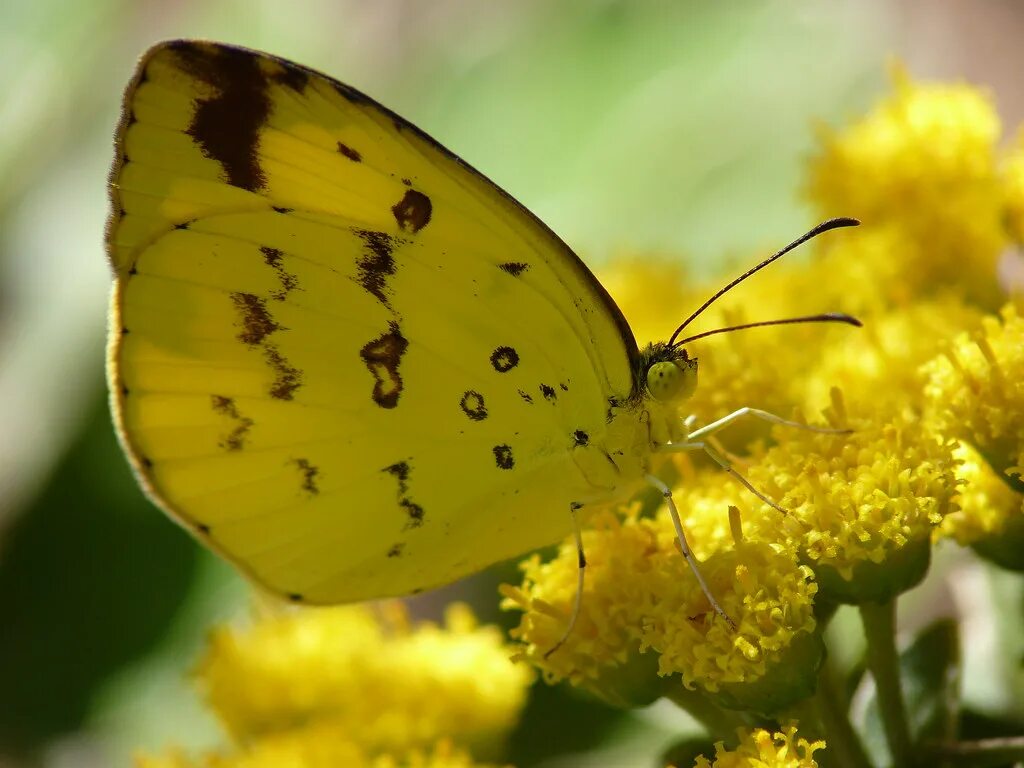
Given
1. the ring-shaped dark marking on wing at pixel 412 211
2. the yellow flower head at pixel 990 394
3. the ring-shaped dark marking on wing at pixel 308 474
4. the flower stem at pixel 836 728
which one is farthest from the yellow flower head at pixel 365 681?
the yellow flower head at pixel 990 394

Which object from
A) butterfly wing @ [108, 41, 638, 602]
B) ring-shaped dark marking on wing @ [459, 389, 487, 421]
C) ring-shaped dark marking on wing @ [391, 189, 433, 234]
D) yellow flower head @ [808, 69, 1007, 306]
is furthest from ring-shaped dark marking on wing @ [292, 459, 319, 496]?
yellow flower head @ [808, 69, 1007, 306]

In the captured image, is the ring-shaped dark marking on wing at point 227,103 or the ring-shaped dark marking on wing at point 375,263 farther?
the ring-shaped dark marking on wing at point 375,263

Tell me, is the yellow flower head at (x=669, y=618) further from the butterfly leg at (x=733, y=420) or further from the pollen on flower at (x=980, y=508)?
the pollen on flower at (x=980, y=508)

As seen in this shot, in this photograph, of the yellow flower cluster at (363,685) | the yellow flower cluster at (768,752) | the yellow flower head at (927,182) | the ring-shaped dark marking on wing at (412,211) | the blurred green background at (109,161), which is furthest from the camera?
the blurred green background at (109,161)

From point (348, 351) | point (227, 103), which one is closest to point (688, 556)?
point (348, 351)

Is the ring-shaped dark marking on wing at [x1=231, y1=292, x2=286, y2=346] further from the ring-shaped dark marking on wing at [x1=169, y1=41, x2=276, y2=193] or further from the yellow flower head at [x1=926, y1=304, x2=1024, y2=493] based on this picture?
the yellow flower head at [x1=926, y1=304, x2=1024, y2=493]

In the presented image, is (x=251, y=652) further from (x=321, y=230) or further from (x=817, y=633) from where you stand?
(x=817, y=633)

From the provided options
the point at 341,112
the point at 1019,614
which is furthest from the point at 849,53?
the point at 341,112
